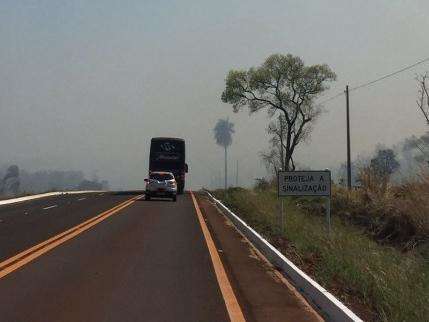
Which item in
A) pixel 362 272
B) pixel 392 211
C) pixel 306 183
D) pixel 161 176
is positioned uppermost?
pixel 161 176

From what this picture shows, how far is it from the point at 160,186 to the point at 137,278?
2755cm

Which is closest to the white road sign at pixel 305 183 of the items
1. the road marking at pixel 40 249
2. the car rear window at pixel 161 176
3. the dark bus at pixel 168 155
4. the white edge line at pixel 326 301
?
the white edge line at pixel 326 301

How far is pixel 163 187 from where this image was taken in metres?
37.7

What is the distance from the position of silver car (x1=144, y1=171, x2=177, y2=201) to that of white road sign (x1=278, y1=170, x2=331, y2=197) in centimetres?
2191

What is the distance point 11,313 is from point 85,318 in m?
Answer: 0.94

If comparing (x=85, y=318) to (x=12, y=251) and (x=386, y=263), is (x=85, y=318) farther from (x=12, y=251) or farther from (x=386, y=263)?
(x=12, y=251)

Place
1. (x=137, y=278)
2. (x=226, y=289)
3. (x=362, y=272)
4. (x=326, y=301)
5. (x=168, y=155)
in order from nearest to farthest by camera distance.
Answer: (x=326, y=301)
(x=226, y=289)
(x=362, y=272)
(x=137, y=278)
(x=168, y=155)

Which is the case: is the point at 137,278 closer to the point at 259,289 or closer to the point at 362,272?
the point at 259,289

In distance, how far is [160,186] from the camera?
37688 millimetres

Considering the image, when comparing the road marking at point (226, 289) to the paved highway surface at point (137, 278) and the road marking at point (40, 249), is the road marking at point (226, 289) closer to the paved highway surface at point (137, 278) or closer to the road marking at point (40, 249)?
the paved highway surface at point (137, 278)

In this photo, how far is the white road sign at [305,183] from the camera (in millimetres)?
15773

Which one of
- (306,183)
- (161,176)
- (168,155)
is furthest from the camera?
(168,155)

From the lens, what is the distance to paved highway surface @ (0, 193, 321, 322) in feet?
25.4

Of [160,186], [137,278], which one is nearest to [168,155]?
[160,186]
